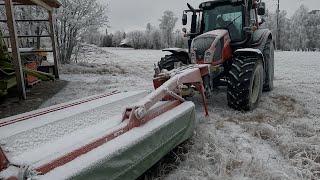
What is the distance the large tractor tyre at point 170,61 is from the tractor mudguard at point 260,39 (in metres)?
1.24

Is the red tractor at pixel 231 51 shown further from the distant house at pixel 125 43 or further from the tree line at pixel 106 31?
the distant house at pixel 125 43

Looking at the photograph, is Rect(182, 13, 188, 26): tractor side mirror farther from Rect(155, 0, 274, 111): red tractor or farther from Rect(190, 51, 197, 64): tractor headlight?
Rect(190, 51, 197, 64): tractor headlight

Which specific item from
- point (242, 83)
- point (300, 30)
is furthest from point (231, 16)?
point (300, 30)

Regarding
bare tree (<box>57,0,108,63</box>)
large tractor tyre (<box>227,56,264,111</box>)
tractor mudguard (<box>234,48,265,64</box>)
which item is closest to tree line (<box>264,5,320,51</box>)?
bare tree (<box>57,0,108,63</box>)

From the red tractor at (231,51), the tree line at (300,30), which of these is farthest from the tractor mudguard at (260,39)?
the tree line at (300,30)

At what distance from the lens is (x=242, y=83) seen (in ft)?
17.7

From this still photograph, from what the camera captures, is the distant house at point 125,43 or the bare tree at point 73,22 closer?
the bare tree at point 73,22

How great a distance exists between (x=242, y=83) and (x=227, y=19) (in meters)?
1.66

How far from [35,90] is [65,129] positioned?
18.5ft

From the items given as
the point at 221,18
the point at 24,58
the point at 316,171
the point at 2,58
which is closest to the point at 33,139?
the point at 316,171

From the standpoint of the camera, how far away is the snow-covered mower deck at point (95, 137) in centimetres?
219

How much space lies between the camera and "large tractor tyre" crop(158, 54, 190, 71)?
6.66 m

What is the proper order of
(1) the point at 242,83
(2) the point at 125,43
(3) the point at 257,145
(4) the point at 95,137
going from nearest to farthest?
1. (4) the point at 95,137
2. (3) the point at 257,145
3. (1) the point at 242,83
4. (2) the point at 125,43

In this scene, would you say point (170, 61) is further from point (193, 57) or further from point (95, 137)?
point (95, 137)
